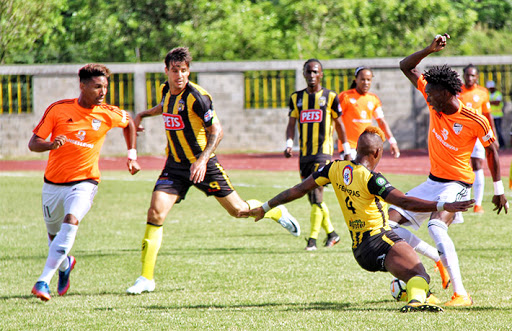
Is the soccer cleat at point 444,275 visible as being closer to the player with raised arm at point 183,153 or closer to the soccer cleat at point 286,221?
the player with raised arm at point 183,153

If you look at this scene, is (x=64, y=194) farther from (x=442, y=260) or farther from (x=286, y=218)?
(x=442, y=260)

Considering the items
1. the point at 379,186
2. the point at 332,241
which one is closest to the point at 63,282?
the point at 379,186

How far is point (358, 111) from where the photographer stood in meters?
12.0

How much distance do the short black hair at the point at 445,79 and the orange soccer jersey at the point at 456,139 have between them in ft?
0.84

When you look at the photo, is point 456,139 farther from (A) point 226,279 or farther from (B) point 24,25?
(B) point 24,25

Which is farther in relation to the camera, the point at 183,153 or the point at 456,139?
the point at 183,153

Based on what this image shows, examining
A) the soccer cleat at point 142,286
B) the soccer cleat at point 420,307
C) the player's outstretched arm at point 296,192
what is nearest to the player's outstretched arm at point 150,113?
the soccer cleat at point 142,286

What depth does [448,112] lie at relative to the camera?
275 inches

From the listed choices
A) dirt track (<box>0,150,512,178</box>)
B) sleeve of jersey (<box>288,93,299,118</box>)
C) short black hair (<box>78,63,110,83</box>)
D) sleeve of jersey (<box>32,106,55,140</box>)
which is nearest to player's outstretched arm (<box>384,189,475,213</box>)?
short black hair (<box>78,63,110,83</box>)

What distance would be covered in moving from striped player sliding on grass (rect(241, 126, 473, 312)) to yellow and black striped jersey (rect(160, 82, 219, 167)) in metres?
1.64

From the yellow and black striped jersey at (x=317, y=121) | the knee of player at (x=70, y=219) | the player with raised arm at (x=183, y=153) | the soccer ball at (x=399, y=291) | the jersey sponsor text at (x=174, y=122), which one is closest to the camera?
the soccer ball at (x=399, y=291)

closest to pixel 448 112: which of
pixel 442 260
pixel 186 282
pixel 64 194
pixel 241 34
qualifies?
pixel 442 260

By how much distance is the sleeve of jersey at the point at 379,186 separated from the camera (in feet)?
20.0

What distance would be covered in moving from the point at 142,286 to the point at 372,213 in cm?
246
